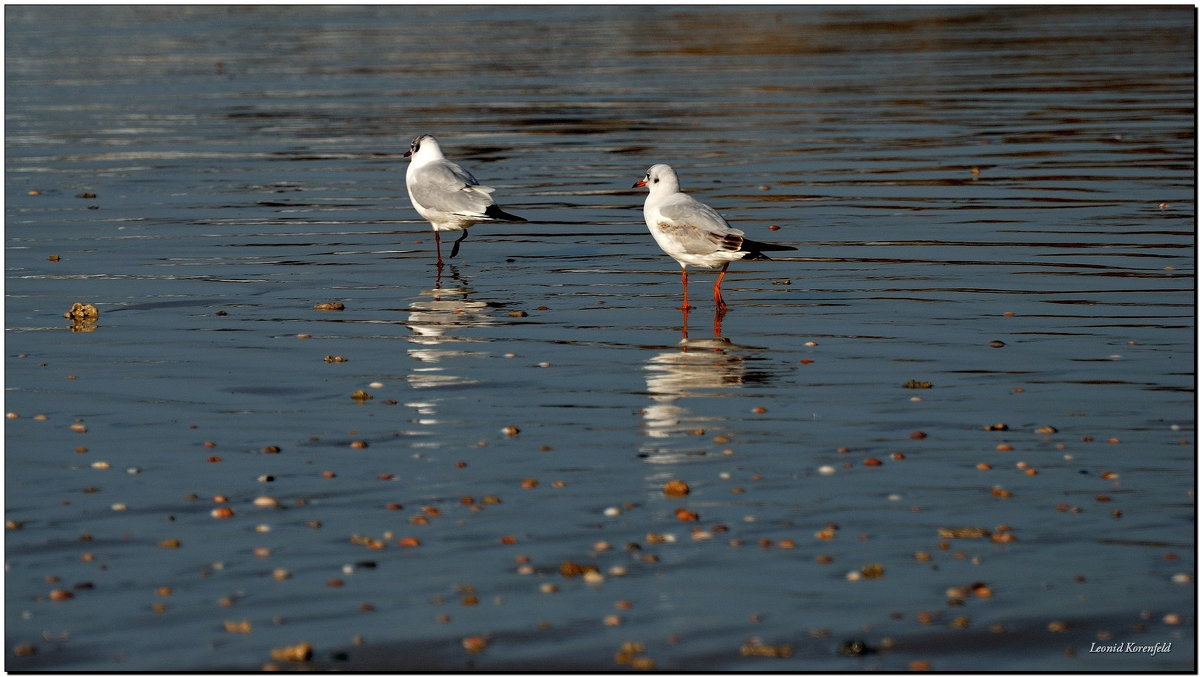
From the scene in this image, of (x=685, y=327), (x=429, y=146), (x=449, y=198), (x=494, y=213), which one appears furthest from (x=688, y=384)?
(x=429, y=146)

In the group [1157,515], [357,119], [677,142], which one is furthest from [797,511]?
[357,119]

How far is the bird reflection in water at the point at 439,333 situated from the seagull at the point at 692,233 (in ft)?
5.41

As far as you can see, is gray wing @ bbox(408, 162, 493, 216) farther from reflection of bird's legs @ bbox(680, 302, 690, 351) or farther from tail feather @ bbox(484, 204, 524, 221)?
reflection of bird's legs @ bbox(680, 302, 690, 351)

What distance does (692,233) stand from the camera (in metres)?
13.6

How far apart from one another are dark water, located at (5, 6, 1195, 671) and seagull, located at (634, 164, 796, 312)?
1.67 feet

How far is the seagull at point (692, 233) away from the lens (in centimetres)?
1342

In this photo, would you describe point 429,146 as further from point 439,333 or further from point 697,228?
point 697,228

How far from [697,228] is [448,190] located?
3.98 metres

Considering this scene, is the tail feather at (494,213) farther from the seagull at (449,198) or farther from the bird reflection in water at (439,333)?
the bird reflection in water at (439,333)

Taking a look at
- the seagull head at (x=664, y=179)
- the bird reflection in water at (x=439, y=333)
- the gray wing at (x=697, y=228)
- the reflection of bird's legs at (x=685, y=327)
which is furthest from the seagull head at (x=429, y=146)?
the reflection of bird's legs at (x=685, y=327)

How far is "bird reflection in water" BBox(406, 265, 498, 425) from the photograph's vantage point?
11453 millimetres

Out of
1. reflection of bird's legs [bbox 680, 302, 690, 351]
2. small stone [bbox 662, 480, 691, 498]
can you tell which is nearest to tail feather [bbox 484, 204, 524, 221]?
reflection of bird's legs [bbox 680, 302, 690, 351]

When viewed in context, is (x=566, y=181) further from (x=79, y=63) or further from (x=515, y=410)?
(x=79, y=63)
